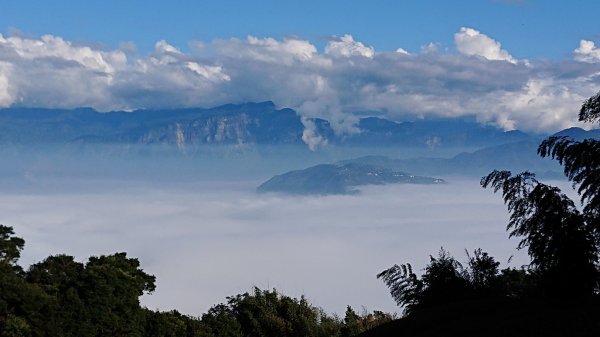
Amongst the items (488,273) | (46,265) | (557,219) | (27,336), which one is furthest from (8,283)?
(557,219)

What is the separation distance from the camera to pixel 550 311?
2139 centimetres

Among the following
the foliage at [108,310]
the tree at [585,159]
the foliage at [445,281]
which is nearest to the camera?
the tree at [585,159]

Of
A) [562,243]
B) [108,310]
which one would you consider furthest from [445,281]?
[108,310]

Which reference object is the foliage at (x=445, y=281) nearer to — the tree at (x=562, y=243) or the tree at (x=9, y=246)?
the tree at (x=562, y=243)

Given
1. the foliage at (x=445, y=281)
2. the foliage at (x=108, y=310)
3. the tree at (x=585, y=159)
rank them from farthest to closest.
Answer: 1. the foliage at (x=108, y=310)
2. the foliage at (x=445, y=281)
3. the tree at (x=585, y=159)

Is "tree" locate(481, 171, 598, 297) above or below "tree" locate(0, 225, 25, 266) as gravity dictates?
below

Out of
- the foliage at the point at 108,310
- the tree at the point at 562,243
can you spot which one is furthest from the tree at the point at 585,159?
the foliage at the point at 108,310

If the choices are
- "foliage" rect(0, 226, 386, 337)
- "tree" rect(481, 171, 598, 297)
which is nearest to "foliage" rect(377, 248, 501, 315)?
"tree" rect(481, 171, 598, 297)

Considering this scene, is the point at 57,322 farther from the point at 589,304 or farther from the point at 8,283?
the point at 589,304

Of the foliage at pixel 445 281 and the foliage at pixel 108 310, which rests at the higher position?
the foliage at pixel 108 310

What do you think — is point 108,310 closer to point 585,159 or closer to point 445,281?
point 445,281

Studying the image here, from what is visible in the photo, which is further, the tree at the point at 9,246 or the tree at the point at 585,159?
the tree at the point at 9,246

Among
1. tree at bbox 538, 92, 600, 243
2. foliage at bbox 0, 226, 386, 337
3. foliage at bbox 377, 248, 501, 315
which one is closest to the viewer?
tree at bbox 538, 92, 600, 243

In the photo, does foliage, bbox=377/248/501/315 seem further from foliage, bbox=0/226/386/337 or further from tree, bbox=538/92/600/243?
foliage, bbox=0/226/386/337
